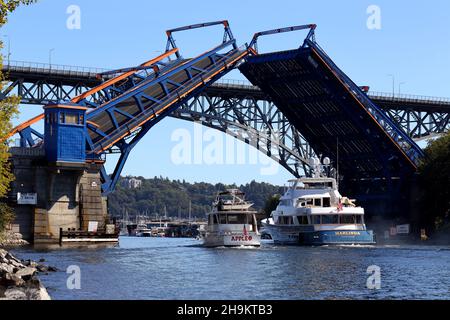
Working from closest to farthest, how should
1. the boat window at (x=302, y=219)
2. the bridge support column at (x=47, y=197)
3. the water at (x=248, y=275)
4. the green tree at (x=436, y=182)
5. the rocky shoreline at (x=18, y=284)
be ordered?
the rocky shoreline at (x=18, y=284), the water at (x=248, y=275), the bridge support column at (x=47, y=197), the boat window at (x=302, y=219), the green tree at (x=436, y=182)

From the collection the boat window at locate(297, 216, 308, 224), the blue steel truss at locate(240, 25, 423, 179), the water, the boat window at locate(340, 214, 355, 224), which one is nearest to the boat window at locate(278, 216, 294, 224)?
the boat window at locate(297, 216, 308, 224)

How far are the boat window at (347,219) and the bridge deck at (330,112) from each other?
379 inches

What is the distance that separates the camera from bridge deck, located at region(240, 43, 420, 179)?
246ft

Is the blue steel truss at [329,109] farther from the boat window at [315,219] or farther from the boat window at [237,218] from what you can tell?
the boat window at [237,218]

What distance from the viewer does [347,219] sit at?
72875 mm

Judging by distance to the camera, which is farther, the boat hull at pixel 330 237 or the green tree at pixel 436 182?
the green tree at pixel 436 182

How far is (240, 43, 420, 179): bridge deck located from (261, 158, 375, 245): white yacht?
5.38 meters

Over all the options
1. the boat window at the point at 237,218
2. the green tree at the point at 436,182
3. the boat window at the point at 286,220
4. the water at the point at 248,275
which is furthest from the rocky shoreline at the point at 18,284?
the green tree at the point at 436,182

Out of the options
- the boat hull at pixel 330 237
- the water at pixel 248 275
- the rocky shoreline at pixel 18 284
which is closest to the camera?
the rocky shoreline at pixel 18 284

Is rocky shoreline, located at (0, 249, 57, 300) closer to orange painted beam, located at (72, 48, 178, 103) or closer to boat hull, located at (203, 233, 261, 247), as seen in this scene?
boat hull, located at (203, 233, 261, 247)

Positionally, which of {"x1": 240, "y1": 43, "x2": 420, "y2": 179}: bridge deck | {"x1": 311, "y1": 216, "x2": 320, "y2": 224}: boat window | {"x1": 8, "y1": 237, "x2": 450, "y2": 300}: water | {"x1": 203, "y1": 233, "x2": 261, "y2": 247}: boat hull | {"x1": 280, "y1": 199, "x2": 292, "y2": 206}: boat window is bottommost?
{"x1": 8, "y1": 237, "x2": 450, "y2": 300}: water

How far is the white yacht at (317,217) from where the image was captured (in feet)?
236

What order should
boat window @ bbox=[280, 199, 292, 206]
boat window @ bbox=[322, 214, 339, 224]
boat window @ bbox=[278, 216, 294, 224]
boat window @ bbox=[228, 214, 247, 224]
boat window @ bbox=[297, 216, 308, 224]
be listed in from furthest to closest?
1. boat window @ bbox=[280, 199, 292, 206]
2. boat window @ bbox=[278, 216, 294, 224]
3. boat window @ bbox=[297, 216, 308, 224]
4. boat window @ bbox=[322, 214, 339, 224]
5. boat window @ bbox=[228, 214, 247, 224]

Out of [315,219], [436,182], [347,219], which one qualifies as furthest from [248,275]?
[436,182]
